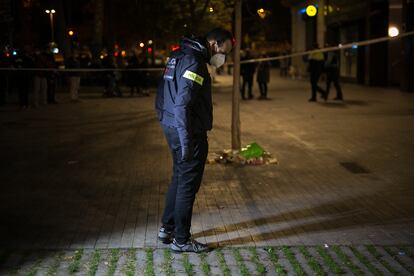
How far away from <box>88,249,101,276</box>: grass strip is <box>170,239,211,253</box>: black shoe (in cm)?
62

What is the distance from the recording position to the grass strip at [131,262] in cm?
523

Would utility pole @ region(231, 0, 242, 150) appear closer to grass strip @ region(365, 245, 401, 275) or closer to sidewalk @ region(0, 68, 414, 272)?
sidewalk @ region(0, 68, 414, 272)

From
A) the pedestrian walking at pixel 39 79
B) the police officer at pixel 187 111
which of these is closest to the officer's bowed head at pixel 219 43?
the police officer at pixel 187 111

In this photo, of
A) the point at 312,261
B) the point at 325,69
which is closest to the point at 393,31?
the point at 325,69

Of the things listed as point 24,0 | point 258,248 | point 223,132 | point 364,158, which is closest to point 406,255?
point 258,248

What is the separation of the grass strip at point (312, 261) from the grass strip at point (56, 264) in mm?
1986

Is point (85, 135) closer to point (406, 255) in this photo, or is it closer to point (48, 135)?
point (48, 135)

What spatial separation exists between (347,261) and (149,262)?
5.19 ft

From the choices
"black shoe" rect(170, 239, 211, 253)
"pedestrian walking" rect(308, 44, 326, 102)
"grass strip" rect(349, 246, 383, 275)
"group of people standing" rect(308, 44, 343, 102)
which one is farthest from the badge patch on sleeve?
"pedestrian walking" rect(308, 44, 326, 102)

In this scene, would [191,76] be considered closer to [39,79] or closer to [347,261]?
[347,261]

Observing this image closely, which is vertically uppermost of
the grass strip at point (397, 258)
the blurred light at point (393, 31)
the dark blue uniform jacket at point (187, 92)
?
the blurred light at point (393, 31)

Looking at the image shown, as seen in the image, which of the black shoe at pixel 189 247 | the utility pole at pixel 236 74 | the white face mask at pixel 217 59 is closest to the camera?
the black shoe at pixel 189 247

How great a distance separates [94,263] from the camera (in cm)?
545

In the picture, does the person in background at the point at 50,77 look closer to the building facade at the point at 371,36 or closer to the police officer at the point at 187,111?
the building facade at the point at 371,36
